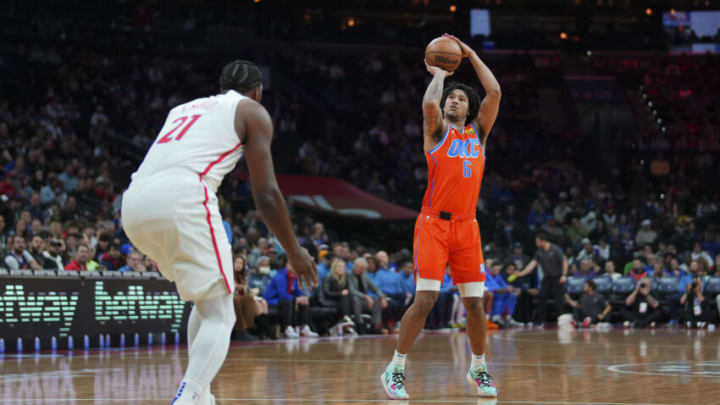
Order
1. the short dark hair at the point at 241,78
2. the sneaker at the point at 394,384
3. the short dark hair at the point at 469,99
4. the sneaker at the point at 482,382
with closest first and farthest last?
the short dark hair at the point at 241,78
the sneaker at the point at 394,384
the sneaker at the point at 482,382
the short dark hair at the point at 469,99

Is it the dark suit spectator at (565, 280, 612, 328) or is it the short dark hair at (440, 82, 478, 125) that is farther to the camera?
the dark suit spectator at (565, 280, 612, 328)

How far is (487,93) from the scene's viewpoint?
311 inches

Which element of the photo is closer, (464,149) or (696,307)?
(464,149)

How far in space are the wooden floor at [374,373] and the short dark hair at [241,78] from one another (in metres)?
2.50

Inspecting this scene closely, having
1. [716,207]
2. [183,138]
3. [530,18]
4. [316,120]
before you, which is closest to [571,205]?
[716,207]

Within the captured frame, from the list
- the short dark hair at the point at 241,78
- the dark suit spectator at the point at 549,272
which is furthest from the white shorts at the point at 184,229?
the dark suit spectator at the point at 549,272

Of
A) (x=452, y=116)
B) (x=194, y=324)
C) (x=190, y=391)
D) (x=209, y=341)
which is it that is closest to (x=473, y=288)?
(x=452, y=116)

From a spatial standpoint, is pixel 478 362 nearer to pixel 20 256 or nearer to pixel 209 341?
pixel 209 341

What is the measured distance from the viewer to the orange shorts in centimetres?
763

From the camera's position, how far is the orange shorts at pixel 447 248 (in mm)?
7633

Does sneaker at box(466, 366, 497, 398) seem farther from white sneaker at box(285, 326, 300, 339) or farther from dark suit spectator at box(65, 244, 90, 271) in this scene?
white sneaker at box(285, 326, 300, 339)

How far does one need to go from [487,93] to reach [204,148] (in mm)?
3430

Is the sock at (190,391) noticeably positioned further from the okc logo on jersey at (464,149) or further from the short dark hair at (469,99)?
the short dark hair at (469,99)

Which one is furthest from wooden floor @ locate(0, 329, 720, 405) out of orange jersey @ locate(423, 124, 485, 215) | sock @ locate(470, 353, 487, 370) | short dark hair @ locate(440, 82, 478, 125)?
short dark hair @ locate(440, 82, 478, 125)
